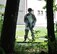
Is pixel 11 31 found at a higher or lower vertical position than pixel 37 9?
lower

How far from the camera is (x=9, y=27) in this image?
4.76 m

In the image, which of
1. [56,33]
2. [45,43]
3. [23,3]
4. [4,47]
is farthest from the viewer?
[23,3]

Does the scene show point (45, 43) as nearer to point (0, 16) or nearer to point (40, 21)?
point (0, 16)

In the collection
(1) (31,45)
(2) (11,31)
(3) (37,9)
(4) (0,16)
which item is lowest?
(1) (31,45)

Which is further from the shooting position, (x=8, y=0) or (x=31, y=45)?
(x=31, y=45)

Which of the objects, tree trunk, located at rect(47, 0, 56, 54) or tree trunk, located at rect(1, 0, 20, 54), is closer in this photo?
tree trunk, located at rect(1, 0, 20, 54)

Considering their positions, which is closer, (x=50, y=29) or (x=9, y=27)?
(x=9, y=27)

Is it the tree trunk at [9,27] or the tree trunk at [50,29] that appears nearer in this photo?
the tree trunk at [9,27]

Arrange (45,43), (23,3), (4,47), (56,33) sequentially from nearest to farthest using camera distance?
(4,47)
(45,43)
(56,33)
(23,3)

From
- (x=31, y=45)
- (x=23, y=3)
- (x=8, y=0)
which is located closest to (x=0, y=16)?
(x=31, y=45)

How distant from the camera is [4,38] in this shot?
4.74 m

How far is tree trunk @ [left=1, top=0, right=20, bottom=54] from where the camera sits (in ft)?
15.5

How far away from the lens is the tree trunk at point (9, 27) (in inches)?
186

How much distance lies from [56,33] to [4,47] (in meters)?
2.19
